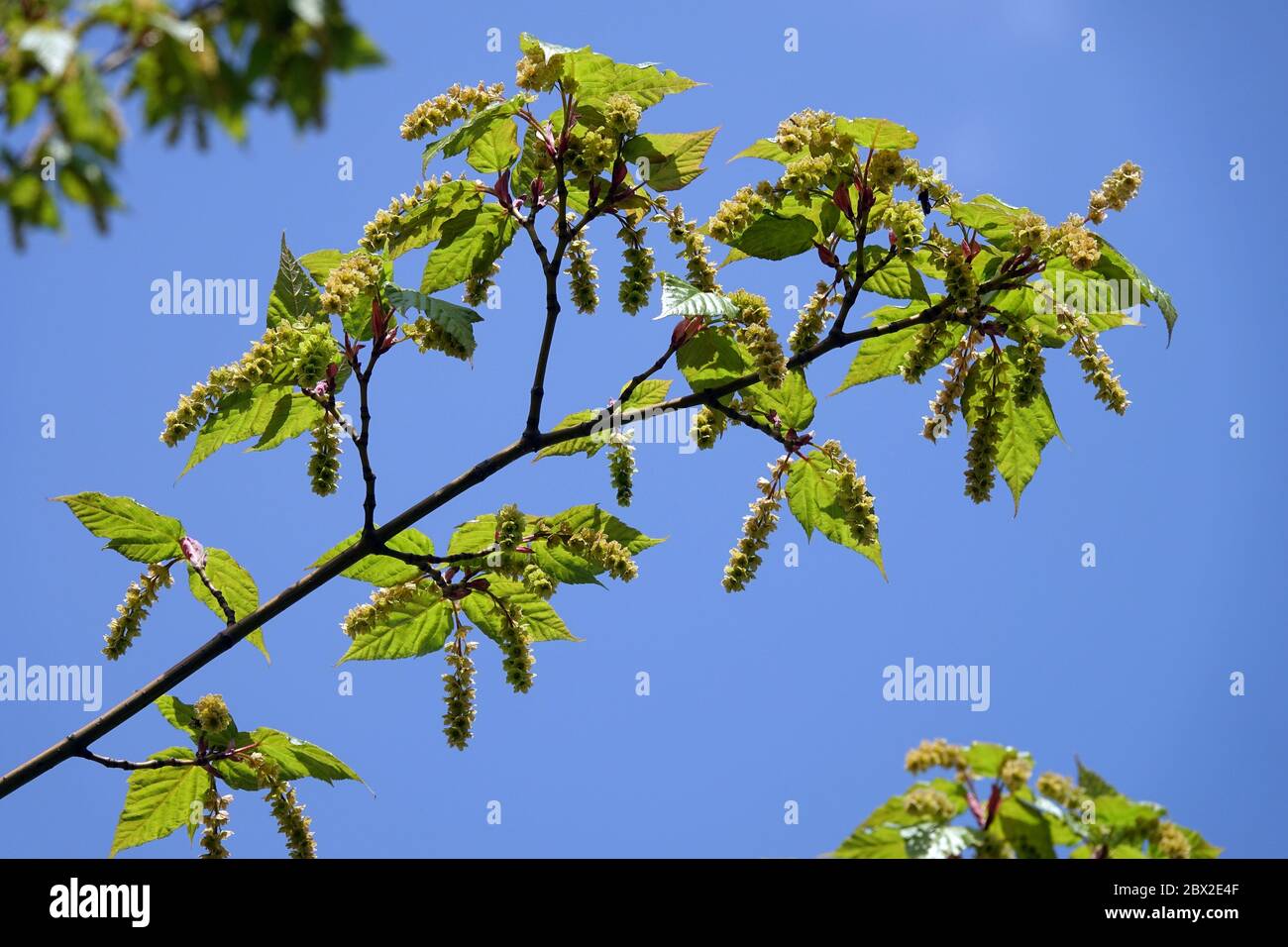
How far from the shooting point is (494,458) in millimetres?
3824

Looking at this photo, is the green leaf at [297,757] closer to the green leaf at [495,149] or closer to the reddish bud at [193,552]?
the reddish bud at [193,552]

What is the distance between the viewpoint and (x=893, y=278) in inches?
177

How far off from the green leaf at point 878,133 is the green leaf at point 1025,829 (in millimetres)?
2291

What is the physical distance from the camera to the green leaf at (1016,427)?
4379 millimetres

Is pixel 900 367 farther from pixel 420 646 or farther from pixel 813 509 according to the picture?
pixel 420 646

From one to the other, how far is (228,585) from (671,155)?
2157 millimetres

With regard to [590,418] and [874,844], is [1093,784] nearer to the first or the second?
[874,844]

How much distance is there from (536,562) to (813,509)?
1.00m

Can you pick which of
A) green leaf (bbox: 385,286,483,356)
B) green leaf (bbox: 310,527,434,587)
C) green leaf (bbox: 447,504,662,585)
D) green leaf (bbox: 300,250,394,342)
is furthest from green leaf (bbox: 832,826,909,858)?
green leaf (bbox: 300,250,394,342)

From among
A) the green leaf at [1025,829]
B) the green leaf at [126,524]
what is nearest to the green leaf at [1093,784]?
the green leaf at [1025,829]

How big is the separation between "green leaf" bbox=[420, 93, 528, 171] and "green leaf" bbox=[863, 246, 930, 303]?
50.0 inches
